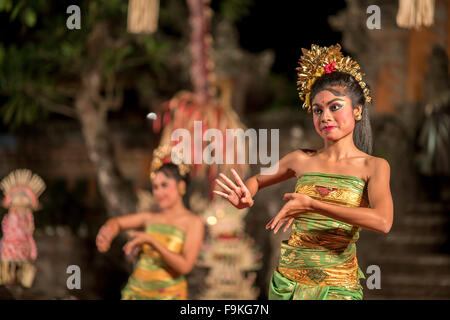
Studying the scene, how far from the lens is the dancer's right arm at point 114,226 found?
2629 mm

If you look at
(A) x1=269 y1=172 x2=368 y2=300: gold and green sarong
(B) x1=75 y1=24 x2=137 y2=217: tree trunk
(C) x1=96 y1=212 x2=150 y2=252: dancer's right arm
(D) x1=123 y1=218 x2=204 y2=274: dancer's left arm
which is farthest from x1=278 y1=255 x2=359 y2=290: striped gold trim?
(B) x1=75 y1=24 x2=137 y2=217: tree trunk

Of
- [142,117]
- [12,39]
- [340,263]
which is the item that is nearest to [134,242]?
[340,263]

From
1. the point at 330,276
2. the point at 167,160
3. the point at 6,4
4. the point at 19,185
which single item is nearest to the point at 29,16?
the point at 6,4

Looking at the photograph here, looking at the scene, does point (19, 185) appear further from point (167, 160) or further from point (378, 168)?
point (378, 168)

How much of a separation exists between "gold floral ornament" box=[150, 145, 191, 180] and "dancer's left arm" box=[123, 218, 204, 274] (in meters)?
0.32

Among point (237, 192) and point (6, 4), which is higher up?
point (6, 4)

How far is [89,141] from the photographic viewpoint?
591 cm

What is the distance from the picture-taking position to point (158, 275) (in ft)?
9.50

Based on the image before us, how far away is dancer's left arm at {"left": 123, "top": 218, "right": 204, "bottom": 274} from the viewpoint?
8.73 ft

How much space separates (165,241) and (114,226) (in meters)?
0.30

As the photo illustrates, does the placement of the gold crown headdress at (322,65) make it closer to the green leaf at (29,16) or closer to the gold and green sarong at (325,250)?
the gold and green sarong at (325,250)

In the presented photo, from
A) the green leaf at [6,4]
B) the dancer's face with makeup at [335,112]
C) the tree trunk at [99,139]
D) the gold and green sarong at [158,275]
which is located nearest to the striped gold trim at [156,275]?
the gold and green sarong at [158,275]

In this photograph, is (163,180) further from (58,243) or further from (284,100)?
(284,100)
